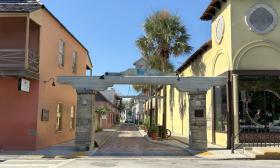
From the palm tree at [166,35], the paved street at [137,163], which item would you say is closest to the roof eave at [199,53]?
the palm tree at [166,35]

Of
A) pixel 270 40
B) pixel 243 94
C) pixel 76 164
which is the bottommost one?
pixel 76 164

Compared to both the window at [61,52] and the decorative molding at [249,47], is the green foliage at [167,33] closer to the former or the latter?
the window at [61,52]

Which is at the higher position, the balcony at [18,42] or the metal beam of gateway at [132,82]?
the balcony at [18,42]

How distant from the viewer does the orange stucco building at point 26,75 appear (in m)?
19.3

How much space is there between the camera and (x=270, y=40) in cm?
2067

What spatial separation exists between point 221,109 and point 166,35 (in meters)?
8.70

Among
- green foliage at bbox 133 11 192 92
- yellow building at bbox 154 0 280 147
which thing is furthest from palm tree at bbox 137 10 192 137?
yellow building at bbox 154 0 280 147

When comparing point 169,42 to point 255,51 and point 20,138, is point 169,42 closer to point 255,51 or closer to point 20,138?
point 255,51

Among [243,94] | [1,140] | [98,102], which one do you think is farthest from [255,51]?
[98,102]

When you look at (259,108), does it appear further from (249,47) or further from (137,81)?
(137,81)

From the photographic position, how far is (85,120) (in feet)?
66.8

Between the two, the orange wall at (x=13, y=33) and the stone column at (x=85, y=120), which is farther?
the orange wall at (x=13, y=33)

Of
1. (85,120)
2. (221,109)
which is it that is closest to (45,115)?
(85,120)

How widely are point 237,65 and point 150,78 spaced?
4.65 m
